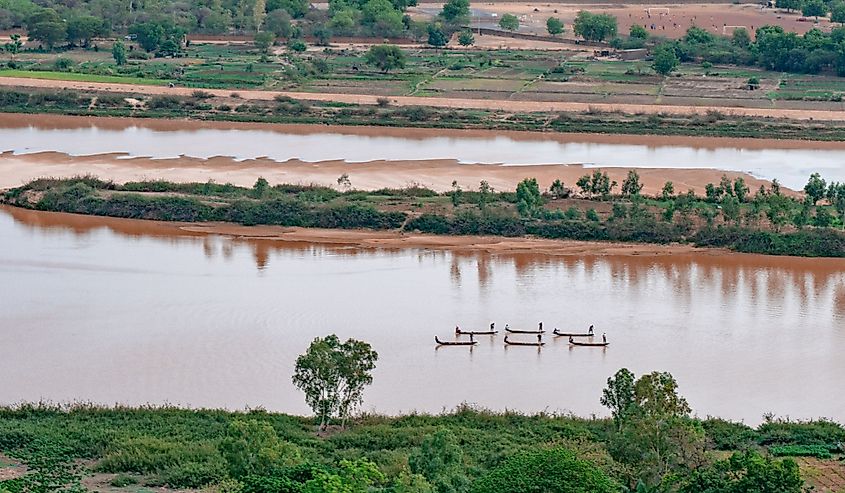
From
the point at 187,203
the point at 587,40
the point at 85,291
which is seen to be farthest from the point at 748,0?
the point at 85,291

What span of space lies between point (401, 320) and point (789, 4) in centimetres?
3329

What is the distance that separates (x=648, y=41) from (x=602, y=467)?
101ft

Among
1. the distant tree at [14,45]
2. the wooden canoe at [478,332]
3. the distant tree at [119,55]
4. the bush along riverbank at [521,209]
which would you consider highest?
the distant tree at [14,45]

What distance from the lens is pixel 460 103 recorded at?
3228 centimetres

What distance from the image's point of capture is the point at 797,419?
13.9 m

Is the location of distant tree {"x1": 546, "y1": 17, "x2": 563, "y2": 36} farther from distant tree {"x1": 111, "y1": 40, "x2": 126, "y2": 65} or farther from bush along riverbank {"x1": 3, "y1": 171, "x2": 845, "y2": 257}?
bush along riverbank {"x1": 3, "y1": 171, "x2": 845, "y2": 257}

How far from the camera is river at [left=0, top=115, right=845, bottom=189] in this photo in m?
26.7

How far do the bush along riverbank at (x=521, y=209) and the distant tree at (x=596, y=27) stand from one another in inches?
753

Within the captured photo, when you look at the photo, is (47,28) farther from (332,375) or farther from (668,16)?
(332,375)

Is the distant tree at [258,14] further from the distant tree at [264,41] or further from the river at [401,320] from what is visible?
the river at [401,320]

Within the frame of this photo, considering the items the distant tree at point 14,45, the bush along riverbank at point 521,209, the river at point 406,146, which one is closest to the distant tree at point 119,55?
the distant tree at point 14,45

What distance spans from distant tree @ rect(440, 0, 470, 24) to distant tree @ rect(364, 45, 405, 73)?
7.94 m

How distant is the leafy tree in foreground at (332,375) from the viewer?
1333 centimetres

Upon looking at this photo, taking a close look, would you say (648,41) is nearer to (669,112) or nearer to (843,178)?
(669,112)
